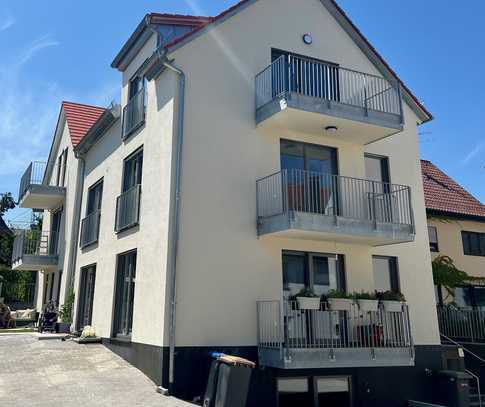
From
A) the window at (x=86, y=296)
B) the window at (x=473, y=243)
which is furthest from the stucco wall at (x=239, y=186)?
the window at (x=86, y=296)

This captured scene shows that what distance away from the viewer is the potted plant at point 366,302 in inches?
472

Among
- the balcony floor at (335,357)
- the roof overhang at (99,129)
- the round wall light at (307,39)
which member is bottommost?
the balcony floor at (335,357)

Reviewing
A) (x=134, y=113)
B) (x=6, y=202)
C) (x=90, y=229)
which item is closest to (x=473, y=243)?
(x=134, y=113)

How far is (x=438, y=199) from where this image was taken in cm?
2045

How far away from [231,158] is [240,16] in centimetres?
421

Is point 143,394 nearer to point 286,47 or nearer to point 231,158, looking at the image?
point 231,158

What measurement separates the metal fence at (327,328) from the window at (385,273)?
1.82m

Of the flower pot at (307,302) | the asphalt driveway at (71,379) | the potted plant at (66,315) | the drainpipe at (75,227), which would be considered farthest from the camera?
the drainpipe at (75,227)

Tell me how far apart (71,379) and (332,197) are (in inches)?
303

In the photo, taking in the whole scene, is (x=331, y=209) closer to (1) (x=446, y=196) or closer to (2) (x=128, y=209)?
(2) (x=128, y=209)

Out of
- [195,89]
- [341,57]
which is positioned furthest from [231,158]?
[341,57]

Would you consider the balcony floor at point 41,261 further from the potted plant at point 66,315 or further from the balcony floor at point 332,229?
the balcony floor at point 332,229

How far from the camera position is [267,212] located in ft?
40.5

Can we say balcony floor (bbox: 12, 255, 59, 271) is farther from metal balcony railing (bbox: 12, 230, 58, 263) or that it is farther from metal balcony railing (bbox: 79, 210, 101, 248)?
metal balcony railing (bbox: 79, 210, 101, 248)
